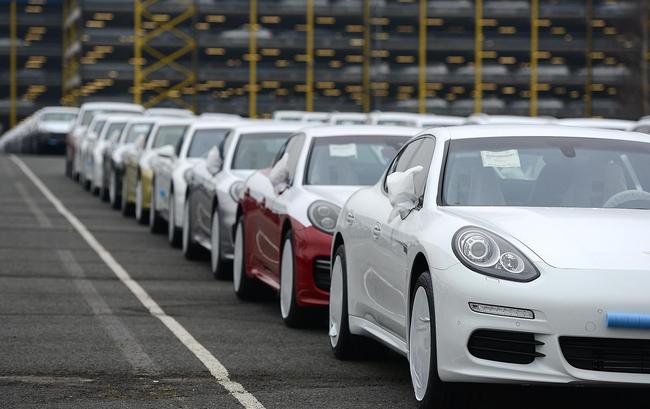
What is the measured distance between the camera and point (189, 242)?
58.0 feet

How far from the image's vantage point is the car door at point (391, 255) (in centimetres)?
865

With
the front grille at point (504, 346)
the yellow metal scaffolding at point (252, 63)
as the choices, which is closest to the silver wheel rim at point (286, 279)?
the front grille at point (504, 346)

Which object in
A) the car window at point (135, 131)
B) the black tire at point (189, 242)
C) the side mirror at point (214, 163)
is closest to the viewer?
the side mirror at point (214, 163)

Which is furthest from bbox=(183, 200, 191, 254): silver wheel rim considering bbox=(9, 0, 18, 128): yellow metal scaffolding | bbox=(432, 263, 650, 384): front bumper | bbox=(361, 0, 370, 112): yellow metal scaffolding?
bbox=(9, 0, 18, 128): yellow metal scaffolding

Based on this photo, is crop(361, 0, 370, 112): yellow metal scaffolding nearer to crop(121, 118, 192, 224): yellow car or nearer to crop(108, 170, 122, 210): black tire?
crop(108, 170, 122, 210): black tire

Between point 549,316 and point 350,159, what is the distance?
597cm

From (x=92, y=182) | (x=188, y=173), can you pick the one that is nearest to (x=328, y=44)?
(x=92, y=182)

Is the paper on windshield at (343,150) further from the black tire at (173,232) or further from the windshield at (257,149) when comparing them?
the black tire at (173,232)

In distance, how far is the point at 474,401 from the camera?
792cm

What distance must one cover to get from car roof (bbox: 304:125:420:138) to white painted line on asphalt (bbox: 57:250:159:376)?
2121 mm

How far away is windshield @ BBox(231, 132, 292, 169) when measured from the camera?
1667cm

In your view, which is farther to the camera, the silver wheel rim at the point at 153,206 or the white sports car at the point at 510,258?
the silver wheel rim at the point at 153,206

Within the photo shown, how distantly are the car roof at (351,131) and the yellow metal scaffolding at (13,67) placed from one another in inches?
4706

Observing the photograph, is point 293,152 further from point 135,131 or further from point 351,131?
point 135,131
